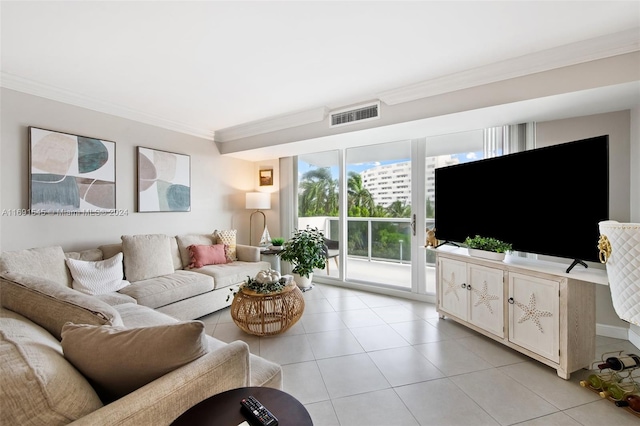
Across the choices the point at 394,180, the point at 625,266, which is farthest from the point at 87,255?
the point at 625,266

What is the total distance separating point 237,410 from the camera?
3.01 feet

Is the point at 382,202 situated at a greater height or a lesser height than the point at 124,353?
greater

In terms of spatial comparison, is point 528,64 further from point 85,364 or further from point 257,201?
point 257,201

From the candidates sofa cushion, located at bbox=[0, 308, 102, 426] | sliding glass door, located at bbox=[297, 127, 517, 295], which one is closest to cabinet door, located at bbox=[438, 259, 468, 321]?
sliding glass door, located at bbox=[297, 127, 517, 295]

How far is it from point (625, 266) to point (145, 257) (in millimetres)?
3744

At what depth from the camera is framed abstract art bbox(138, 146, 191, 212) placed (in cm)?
350

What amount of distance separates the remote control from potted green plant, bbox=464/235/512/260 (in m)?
2.31

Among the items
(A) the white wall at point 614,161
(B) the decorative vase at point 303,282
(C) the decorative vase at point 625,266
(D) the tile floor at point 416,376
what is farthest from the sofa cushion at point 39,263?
(A) the white wall at point 614,161

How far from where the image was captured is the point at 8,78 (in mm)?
2484

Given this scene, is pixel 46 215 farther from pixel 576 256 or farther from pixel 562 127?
pixel 562 127

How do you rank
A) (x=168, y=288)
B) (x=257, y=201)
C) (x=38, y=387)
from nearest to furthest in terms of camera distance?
(x=38, y=387)
(x=168, y=288)
(x=257, y=201)

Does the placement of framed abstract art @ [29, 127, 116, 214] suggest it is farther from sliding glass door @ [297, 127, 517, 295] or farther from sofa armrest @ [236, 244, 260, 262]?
sliding glass door @ [297, 127, 517, 295]

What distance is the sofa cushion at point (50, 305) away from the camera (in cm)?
112

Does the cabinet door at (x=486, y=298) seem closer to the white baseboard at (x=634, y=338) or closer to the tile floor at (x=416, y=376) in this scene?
the tile floor at (x=416, y=376)
